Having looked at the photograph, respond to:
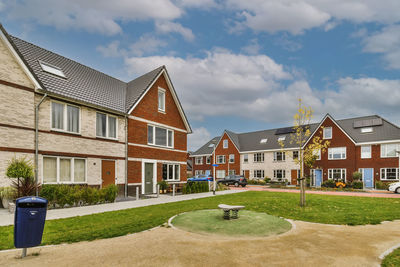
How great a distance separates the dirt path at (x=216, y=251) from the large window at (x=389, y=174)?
2971 cm

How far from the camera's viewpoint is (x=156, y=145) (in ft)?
69.8

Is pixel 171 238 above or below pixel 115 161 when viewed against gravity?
below

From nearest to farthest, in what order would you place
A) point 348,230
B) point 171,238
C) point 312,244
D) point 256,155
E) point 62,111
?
point 312,244, point 171,238, point 348,230, point 62,111, point 256,155

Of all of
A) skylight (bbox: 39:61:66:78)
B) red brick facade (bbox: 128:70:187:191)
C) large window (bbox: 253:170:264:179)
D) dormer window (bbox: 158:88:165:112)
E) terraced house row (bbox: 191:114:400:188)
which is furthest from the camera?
large window (bbox: 253:170:264:179)

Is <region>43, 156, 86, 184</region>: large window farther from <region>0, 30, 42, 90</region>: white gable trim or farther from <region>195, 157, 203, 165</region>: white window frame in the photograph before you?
<region>195, 157, 203, 165</region>: white window frame

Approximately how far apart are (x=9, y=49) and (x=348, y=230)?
1739 centimetres

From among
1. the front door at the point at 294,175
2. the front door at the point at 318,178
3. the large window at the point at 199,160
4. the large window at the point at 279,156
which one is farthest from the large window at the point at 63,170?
the large window at the point at 199,160

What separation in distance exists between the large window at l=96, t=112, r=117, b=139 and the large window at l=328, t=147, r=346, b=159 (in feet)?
103

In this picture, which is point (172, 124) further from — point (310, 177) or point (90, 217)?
point (310, 177)

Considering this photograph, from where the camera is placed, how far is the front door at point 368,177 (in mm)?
32188

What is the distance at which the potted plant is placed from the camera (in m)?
11.7

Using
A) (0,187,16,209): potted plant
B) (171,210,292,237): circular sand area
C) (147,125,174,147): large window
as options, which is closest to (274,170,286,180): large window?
(147,125,174,147): large window

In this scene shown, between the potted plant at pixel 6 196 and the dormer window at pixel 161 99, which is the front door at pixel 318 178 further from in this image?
the potted plant at pixel 6 196

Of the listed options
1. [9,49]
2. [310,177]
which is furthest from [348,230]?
[310,177]
